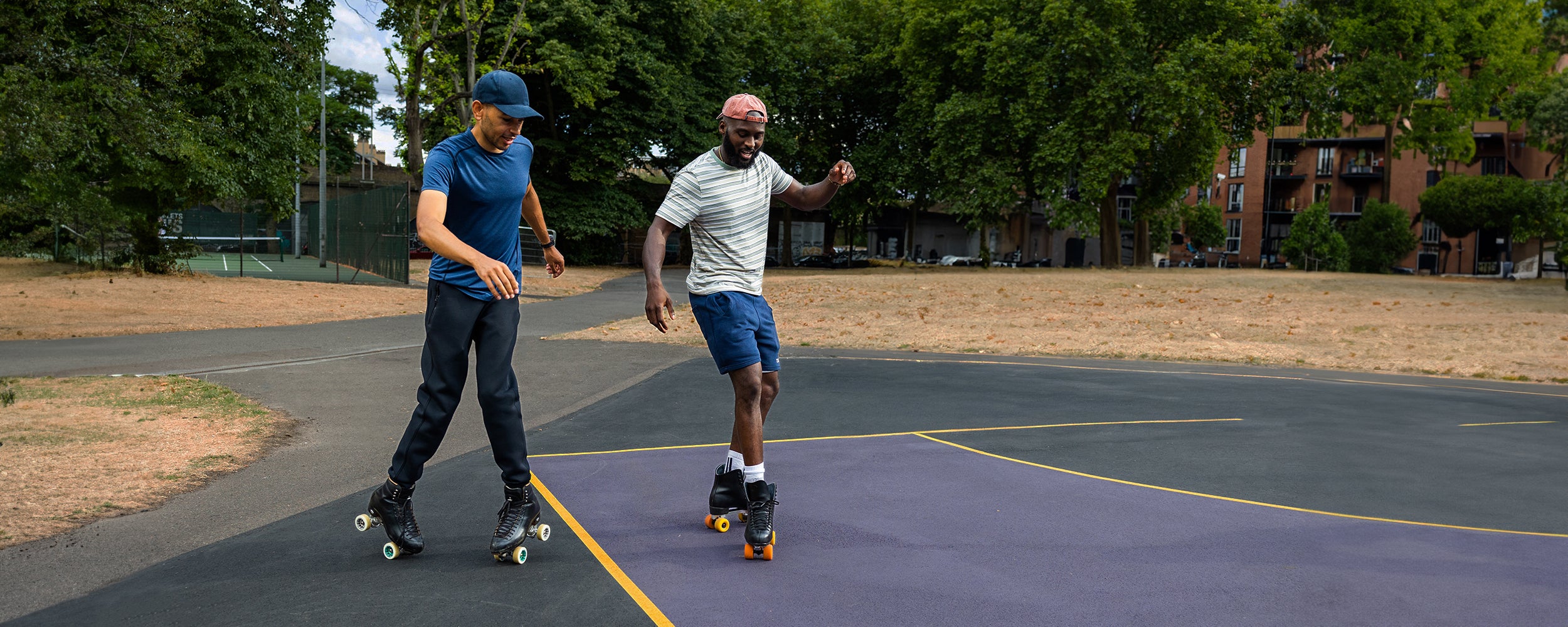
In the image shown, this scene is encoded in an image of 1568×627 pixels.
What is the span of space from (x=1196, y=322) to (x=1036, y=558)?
1416 cm

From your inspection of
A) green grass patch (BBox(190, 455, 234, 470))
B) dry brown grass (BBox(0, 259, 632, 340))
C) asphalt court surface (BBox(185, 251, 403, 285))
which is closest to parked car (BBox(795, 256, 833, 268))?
asphalt court surface (BBox(185, 251, 403, 285))

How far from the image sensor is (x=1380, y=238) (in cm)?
4534

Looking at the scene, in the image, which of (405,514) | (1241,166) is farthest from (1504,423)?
(1241,166)

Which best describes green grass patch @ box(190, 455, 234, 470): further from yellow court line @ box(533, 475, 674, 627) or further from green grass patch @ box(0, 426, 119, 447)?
yellow court line @ box(533, 475, 674, 627)

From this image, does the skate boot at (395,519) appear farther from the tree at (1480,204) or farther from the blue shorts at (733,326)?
the tree at (1480,204)

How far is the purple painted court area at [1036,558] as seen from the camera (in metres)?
3.67

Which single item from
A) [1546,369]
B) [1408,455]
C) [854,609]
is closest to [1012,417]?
[1408,455]

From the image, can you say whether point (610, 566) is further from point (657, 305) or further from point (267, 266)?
point (267, 266)

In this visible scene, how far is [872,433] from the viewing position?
711 cm

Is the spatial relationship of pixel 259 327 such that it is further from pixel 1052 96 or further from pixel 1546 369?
pixel 1052 96

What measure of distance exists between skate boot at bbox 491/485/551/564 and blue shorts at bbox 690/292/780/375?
3.15 ft

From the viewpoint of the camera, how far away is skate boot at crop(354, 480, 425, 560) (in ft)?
13.3

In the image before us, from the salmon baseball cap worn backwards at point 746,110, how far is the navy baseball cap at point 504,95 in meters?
0.85

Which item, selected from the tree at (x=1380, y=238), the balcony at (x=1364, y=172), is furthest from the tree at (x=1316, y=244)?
the balcony at (x=1364, y=172)
